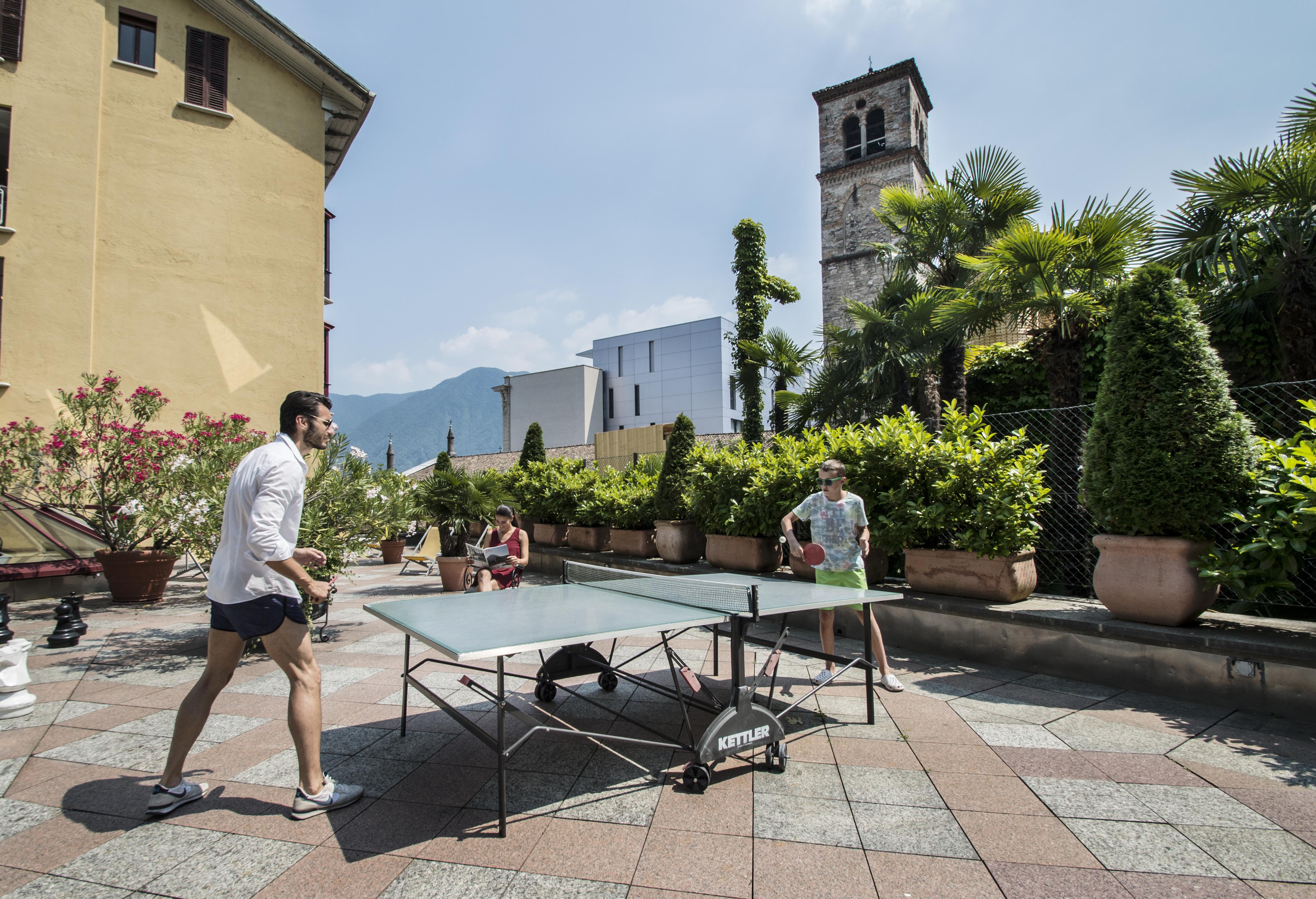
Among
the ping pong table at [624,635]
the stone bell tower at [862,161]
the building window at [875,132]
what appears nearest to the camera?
the ping pong table at [624,635]

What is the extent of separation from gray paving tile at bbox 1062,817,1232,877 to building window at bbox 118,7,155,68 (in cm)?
1839

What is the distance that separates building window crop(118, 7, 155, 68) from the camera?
1310 centimetres

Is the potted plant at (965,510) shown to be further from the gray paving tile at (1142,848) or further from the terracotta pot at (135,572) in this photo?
the terracotta pot at (135,572)

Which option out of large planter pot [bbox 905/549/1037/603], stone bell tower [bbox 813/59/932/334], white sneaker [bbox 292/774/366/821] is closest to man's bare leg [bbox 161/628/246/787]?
white sneaker [bbox 292/774/366/821]

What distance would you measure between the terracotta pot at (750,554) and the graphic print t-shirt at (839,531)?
8.83ft

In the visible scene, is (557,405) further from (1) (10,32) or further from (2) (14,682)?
(2) (14,682)

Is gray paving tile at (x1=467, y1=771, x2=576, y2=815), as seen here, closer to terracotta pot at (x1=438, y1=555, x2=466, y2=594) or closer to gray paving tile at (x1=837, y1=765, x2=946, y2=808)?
gray paving tile at (x1=837, y1=765, x2=946, y2=808)

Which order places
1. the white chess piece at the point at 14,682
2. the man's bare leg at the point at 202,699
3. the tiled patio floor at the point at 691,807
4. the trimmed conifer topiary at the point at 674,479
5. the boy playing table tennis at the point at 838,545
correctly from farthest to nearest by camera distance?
the trimmed conifer topiary at the point at 674,479 → the boy playing table tennis at the point at 838,545 → the white chess piece at the point at 14,682 → the man's bare leg at the point at 202,699 → the tiled patio floor at the point at 691,807

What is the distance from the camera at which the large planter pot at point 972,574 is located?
5746 millimetres

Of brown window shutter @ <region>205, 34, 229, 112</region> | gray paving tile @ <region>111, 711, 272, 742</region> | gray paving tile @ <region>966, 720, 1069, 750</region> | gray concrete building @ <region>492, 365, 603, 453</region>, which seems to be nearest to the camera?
gray paving tile @ <region>966, 720, 1069, 750</region>

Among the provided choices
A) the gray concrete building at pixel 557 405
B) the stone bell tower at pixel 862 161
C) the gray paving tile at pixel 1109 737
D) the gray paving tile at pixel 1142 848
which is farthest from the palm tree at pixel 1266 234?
the gray concrete building at pixel 557 405

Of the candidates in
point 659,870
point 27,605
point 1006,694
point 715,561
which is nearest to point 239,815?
point 659,870

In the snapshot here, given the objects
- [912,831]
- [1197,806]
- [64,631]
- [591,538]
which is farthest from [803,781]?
[591,538]

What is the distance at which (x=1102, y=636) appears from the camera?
197 inches
